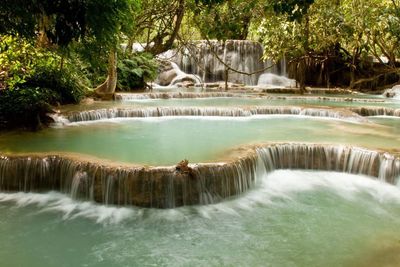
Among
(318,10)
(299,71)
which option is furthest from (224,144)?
(299,71)

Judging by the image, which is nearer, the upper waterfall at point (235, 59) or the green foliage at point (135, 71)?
the green foliage at point (135, 71)

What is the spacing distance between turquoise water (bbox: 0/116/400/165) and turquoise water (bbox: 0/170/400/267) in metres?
1.23

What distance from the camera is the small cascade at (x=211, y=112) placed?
39.6 feet

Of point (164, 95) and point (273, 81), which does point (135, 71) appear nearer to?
point (164, 95)

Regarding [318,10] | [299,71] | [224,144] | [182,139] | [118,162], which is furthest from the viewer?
[299,71]

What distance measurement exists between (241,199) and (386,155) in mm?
2732

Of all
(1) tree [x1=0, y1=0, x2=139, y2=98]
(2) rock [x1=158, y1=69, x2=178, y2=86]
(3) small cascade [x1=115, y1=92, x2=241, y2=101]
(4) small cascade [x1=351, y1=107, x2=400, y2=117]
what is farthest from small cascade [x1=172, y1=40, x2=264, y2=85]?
(1) tree [x1=0, y1=0, x2=139, y2=98]

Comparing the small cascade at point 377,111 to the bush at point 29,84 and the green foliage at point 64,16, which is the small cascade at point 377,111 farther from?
the green foliage at point 64,16

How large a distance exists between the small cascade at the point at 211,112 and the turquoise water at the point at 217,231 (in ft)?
17.6

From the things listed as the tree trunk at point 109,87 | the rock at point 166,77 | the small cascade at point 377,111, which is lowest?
the small cascade at point 377,111

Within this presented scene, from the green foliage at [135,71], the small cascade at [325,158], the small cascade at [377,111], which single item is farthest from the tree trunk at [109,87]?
the small cascade at [325,158]

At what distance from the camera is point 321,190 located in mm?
7105

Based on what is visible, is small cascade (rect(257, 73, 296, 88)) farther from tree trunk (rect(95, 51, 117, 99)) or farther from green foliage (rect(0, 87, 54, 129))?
green foliage (rect(0, 87, 54, 129))

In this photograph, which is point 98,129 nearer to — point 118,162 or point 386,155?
point 118,162
